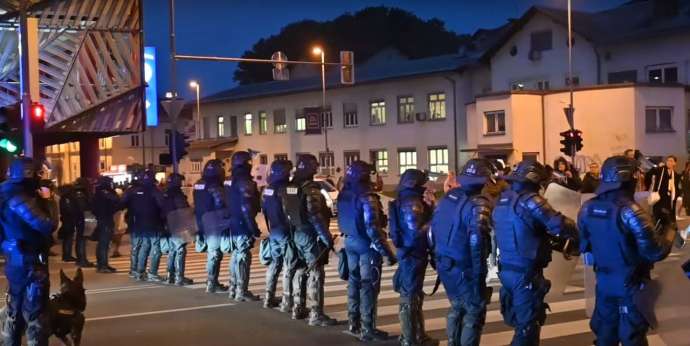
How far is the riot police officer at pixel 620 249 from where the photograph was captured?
6059 mm

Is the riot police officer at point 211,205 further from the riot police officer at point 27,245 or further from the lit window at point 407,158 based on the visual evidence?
the lit window at point 407,158

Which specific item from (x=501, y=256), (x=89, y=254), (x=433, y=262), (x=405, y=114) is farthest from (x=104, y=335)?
(x=405, y=114)

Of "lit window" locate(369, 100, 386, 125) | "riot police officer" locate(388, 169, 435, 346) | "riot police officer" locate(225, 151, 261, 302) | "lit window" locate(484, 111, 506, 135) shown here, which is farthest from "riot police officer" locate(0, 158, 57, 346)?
"lit window" locate(369, 100, 386, 125)

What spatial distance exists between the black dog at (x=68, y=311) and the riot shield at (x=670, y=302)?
4.83 metres

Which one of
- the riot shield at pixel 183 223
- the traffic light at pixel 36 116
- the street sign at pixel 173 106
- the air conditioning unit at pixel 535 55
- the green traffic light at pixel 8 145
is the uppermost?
the air conditioning unit at pixel 535 55

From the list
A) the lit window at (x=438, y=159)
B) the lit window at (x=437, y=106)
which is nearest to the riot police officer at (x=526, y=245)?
the lit window at (x=438, y=159)

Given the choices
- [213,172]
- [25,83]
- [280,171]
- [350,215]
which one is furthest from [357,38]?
[350,215]

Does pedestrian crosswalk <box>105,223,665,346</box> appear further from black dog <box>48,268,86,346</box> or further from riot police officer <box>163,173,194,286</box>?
black dog <box>48,268,86,346</box>

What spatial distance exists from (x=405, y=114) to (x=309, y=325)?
140ft

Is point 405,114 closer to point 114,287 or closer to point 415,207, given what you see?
point 114,287

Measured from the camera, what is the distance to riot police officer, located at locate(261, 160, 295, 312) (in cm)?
1030

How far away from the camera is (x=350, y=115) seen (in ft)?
181

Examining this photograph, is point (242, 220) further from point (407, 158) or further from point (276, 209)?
point (407, 158)

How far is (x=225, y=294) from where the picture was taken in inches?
486
